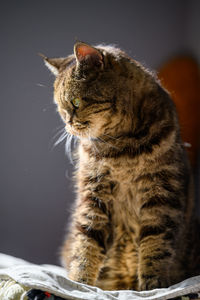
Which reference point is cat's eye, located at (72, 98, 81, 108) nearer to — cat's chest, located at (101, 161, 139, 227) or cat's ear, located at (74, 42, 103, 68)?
cat's ear, located at (74, 42, 103, 68)

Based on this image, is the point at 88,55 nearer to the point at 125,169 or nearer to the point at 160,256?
the point at 125,169

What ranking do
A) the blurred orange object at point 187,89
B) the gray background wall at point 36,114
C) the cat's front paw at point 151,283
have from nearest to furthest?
the cat's front paw at point 151,283 → the gray background wall at point 36,114 → the blurred orange object at point 187,89

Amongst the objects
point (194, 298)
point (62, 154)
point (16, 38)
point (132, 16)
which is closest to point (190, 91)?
point (132, 16)

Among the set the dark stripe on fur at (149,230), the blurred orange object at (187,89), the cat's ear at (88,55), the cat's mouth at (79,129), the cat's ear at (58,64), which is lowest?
the dark stripe on fur at (149,230)

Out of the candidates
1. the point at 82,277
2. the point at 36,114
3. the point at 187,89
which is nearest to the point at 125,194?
the point at 82,277

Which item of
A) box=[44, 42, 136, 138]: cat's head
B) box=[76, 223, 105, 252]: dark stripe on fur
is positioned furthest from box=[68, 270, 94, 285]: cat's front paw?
box=[44, 42, 136, 138]: cat's head

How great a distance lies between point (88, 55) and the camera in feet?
4.37

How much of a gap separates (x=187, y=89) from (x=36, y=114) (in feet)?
2.94

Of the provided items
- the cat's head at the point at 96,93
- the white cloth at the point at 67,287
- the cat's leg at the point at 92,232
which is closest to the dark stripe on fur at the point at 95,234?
the cat's leg at the point at 92,232

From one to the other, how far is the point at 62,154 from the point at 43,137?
0.15 metres

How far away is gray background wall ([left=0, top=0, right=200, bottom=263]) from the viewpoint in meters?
2.01

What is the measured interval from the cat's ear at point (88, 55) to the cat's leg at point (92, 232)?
44 cm

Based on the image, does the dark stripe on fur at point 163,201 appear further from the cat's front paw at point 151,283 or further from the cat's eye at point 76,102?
the cat's eye at point 76,102

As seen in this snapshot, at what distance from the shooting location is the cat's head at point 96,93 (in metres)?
1.32
